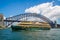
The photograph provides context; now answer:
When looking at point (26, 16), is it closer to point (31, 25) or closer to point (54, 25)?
point (54, 25)

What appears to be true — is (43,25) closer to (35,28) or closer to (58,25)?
(35,28)

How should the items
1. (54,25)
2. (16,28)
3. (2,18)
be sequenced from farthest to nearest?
(54,25) → (2,18) → (16,28)

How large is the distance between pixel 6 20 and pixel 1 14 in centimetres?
391

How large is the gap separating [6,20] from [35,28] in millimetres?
34175

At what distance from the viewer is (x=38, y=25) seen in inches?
3524

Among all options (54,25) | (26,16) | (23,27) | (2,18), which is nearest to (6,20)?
(2,18)

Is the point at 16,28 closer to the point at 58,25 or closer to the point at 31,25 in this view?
the point at 31,25

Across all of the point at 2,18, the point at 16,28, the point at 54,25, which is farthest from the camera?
the point at 54,25

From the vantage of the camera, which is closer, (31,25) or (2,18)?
(31,25)

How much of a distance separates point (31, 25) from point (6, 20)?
32954 mm

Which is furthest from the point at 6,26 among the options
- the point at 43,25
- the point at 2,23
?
the point at 43,25

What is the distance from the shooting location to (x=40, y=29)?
89.3 m

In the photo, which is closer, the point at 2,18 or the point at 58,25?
the point at 2,18

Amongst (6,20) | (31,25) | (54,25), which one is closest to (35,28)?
(31,25)
